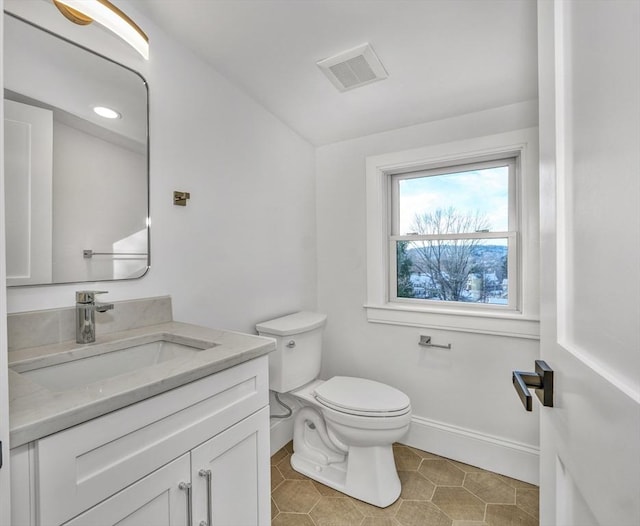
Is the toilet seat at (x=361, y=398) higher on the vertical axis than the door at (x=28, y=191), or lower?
lower

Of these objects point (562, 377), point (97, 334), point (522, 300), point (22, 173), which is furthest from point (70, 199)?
point (522, 300)

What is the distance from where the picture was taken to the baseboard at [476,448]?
5.87ft

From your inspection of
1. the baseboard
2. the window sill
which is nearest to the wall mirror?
the window sill

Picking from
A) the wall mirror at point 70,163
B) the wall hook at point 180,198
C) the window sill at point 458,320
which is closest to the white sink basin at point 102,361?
the wall mirror at point 70,163

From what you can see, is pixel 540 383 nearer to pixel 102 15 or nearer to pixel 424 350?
pixel 102 15

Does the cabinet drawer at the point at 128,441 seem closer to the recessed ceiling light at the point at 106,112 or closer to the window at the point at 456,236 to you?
the recessed ceiling light at the point at 106,112

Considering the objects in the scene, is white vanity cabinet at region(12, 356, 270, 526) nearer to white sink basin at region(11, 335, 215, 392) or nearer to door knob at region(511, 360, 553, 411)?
white sink basin at region(11, 335, 215, 392)

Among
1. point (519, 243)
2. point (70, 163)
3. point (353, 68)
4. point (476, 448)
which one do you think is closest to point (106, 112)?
point (70, 163)

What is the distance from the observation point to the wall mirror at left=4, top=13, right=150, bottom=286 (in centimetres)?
98

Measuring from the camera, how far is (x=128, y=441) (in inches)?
28.5

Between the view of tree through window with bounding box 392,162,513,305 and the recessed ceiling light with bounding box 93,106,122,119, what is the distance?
5.71ft

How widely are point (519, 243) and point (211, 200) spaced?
1.77 metres

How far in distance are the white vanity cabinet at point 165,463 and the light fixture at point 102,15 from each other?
1.06 metres

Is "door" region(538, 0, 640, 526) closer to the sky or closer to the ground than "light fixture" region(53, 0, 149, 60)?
closer to the ground
